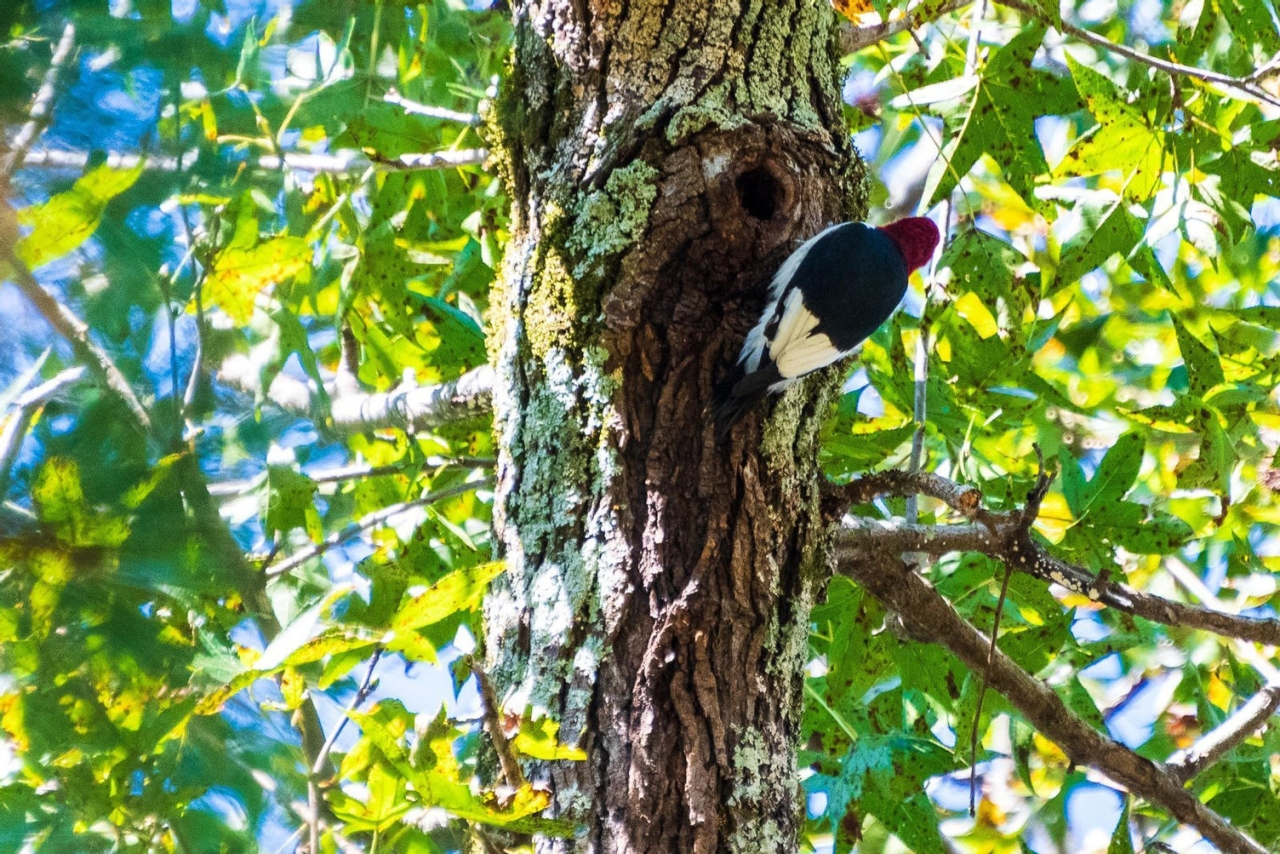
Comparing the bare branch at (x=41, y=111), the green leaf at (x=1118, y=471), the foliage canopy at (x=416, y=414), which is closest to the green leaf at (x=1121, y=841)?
the foliage canopy at (x=416, y=414)

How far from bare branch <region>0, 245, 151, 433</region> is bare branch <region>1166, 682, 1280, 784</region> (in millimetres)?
1959

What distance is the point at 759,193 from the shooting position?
1.65 m

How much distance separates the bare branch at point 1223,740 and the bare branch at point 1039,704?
6cm

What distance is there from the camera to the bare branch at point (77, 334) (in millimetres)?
625

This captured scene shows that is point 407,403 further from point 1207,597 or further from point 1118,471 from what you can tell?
point 1207,597

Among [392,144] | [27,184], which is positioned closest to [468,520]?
[392,144]

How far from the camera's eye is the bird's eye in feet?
5.37

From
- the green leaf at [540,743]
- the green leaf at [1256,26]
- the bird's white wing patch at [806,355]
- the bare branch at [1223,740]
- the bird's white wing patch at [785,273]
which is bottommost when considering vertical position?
the bare branch at [1223,740]

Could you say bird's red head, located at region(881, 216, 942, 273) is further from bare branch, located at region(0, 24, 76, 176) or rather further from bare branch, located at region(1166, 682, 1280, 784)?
bare branch, located at region(0, 24, 76, 176)

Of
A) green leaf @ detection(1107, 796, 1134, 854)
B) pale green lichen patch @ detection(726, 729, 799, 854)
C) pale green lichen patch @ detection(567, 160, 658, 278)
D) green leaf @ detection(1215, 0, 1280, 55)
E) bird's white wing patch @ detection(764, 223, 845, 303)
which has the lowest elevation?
green leaf @ detection(1107, 796, 1134, 854)

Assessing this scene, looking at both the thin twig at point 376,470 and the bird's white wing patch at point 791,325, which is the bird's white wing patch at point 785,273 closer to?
the bird's white wing patch at point 791,325

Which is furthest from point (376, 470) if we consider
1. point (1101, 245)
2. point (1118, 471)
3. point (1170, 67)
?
point (1170, 67)

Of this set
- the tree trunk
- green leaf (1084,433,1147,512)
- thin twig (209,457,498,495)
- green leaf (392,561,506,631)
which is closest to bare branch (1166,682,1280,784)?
green leaf (1084,433,1147,512)

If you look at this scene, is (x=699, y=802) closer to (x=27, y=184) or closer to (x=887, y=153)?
(x=27, y=184)
